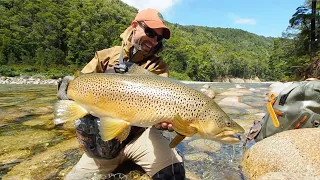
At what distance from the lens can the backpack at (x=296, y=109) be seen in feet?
12.1

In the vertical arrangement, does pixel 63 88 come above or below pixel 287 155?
above

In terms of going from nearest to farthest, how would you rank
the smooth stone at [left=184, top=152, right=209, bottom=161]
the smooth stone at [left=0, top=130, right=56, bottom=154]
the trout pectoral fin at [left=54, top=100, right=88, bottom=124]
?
1. the trout pectoral fin at [left=54, top=100, right=88, bottom=124]
2. the smooth stone at [left=184, top=152, right=209, bottom=161]
3. the smooth stone at [left=0, top=130, right=56, bottom=154]

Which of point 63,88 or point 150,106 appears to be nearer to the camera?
point 150,106

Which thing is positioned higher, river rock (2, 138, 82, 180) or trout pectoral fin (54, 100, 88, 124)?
trout pectoral fin (54, 100, 88, 124)

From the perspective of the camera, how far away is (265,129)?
421 centimetres

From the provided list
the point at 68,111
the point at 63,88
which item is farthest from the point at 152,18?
the point at 68,111

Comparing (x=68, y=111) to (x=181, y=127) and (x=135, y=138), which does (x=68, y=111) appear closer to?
(x=135, y=138)

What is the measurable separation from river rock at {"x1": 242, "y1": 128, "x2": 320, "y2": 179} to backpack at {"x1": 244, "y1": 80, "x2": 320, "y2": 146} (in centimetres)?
31

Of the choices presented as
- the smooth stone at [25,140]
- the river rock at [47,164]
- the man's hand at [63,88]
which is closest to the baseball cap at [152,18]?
the man's hand at [63,88]

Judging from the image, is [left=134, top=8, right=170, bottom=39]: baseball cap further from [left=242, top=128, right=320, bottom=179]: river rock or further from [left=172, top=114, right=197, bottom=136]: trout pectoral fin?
[left=242, top=128, right=320, bottom=179]: river rock

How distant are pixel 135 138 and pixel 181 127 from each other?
127 cm

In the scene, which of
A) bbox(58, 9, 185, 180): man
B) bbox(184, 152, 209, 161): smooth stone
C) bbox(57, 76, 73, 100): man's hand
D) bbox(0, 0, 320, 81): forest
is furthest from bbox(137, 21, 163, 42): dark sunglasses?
bbox(0, 0, 320, 81): forest

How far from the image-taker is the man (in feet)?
9.95

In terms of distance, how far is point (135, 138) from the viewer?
334 cm
